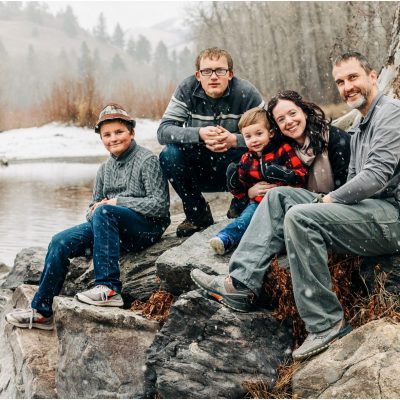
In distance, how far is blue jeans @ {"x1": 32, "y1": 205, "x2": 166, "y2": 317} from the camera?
137 inches

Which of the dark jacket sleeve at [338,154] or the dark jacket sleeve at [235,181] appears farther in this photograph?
the dark jacket sleeve at [235,181]

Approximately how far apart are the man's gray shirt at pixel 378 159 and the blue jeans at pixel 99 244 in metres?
1.31

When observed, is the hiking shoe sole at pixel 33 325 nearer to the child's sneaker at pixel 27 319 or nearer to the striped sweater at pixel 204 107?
the child's sneaker at pixel 27 319

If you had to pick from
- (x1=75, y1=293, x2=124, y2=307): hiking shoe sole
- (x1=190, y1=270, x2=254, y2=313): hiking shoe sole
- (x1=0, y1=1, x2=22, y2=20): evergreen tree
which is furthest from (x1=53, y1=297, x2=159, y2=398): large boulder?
(x1=0, y1=1, x2=22, y2=20): evergreen tree

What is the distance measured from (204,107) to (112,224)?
969 millimetres

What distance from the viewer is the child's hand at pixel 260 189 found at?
3.35 meters

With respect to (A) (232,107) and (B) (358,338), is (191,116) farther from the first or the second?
(B) (358,338)

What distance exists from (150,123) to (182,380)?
1683 cm

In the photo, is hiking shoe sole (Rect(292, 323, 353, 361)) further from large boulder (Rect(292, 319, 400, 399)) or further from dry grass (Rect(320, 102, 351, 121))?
dry grass (Rect(320, 102, 351, 121))

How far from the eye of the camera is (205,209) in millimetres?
3975

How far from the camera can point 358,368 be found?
8.59ft

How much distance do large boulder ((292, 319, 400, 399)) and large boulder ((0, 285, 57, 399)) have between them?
1.51 metres

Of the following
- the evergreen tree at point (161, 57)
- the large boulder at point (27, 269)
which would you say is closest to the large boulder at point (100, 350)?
the large boulder at point (27, 269)

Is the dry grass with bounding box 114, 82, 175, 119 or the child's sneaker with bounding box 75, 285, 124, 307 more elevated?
the dry grass with bounding box 114, 82, 175, 119
